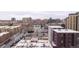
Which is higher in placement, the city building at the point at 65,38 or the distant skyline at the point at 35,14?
the distant skyline at the point at 35,14

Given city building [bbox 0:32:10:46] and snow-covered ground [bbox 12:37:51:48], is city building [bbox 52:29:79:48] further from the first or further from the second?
city building [bbox 0:32:10:46]

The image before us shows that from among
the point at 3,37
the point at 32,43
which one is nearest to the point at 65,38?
the point at 32,43

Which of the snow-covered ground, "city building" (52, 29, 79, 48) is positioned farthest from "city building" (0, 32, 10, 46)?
"city building" (52, 29, 79, 48)

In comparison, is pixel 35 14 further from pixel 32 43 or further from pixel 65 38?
pixel 65 38

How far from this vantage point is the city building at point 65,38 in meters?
3.29

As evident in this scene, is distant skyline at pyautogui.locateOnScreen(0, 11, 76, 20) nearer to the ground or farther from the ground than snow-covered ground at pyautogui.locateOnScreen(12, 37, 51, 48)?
farther from the ground

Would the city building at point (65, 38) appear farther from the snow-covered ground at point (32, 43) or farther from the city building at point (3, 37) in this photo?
the city building at point (3, 37)

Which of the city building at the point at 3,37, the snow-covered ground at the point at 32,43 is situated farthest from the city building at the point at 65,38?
the city building at the point at 3,37

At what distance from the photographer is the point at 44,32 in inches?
134

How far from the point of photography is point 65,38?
3295 mm

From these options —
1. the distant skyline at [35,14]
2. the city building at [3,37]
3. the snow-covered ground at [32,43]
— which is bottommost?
the snow-covered ground at [32,43]

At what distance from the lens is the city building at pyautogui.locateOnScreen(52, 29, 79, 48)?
329 cm
